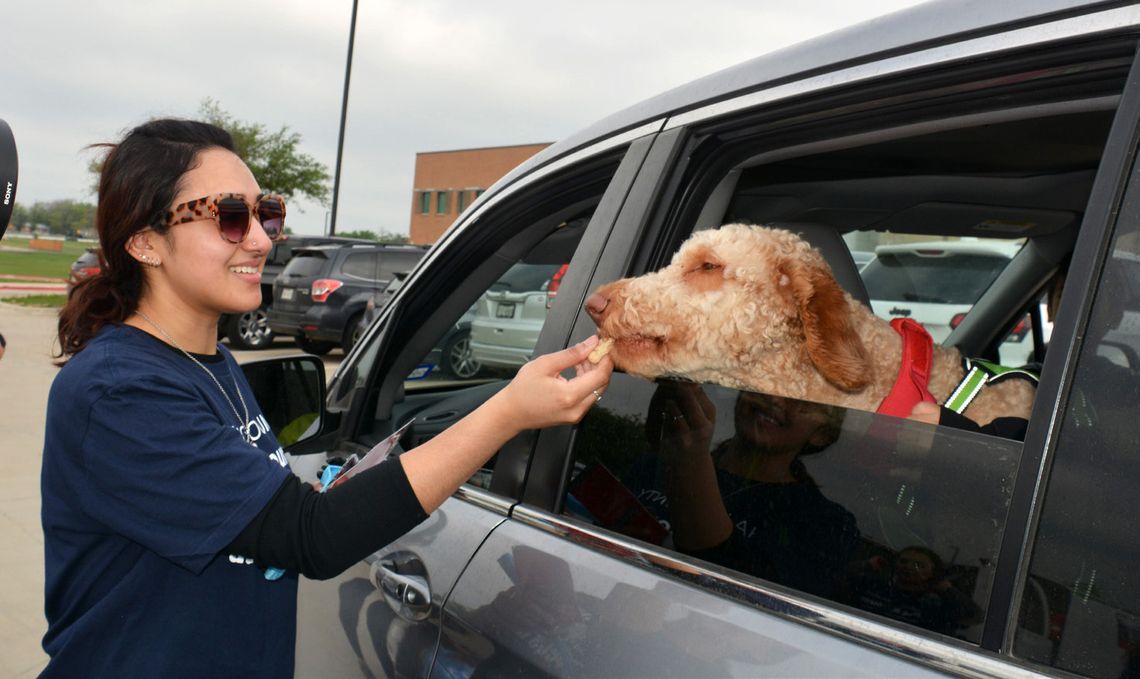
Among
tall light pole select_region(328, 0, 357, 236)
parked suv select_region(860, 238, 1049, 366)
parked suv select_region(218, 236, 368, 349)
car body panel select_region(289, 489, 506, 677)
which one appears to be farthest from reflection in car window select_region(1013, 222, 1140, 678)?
tall light pole select_region(328, 0, 357, 236)

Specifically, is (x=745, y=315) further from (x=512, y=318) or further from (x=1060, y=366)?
(x=512, y=318)

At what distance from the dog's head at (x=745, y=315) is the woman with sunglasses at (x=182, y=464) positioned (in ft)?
1.29

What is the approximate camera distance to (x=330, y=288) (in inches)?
558

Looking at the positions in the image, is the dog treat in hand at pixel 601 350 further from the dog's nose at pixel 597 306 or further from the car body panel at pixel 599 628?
the car body panel at pixel 599 628

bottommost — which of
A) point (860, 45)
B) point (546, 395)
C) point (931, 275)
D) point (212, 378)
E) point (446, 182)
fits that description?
point (212, 378)

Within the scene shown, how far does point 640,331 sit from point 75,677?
123cm

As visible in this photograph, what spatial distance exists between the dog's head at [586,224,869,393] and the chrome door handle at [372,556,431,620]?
2.18 ft

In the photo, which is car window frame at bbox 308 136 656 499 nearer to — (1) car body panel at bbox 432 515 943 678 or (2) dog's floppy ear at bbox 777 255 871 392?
(1) car body panel at bbox 432 515 943 678

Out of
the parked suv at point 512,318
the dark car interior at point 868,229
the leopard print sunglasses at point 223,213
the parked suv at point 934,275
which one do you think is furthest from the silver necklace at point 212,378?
the parked suv at point 934,275

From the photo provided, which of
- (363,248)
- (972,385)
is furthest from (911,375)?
(363,248)

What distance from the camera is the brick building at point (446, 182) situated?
55.0 meters

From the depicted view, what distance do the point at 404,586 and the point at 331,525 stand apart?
46 cm

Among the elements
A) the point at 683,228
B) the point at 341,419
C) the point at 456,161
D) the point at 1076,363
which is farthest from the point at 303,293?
the point at 456,161

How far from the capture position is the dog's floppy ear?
1767 mm
